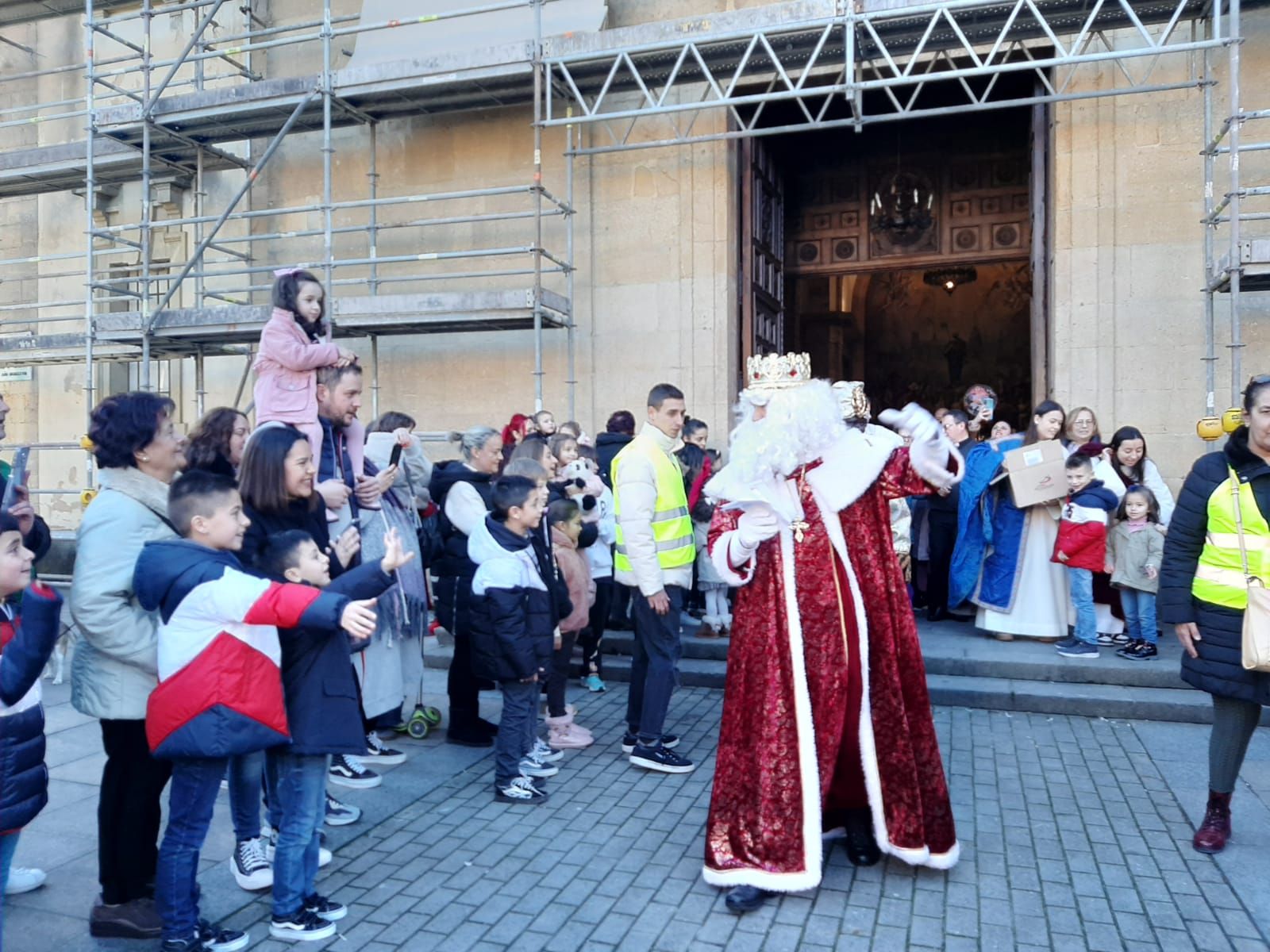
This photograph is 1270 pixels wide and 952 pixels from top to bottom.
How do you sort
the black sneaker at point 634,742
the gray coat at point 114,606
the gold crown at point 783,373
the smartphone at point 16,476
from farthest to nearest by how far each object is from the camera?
the black sneaker at point 634,742 < the gold crown at point 783,373 < the gray coat at point 114,606 < the smartphone at point 16,476

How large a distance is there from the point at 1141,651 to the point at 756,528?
4.08 m

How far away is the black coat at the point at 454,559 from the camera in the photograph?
530 cm

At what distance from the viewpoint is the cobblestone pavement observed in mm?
3309

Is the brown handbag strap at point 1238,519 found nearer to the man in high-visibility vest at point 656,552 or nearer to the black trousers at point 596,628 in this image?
the man in high-visibility vest at point 656,552

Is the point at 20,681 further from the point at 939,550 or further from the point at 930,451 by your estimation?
the point at 939,550

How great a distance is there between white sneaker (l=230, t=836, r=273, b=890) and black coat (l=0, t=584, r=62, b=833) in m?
0.91

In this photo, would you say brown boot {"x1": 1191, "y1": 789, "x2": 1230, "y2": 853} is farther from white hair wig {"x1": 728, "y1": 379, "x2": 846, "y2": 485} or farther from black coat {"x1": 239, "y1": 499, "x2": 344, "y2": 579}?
black coat {"x1": 239, "y1": 499, "x2": 344, "y2": 579}

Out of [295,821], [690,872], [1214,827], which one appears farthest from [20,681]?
[1214,827]

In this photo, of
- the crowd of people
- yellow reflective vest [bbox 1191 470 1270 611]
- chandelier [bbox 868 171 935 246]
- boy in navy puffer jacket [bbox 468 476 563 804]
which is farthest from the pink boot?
chandelier [bbox 868 171 935 246]

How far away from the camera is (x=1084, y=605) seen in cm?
656

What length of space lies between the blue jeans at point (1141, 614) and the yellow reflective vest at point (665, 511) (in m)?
3.40

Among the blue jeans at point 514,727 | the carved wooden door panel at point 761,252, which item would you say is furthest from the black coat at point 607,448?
the carved wooden door panel at point 761,252

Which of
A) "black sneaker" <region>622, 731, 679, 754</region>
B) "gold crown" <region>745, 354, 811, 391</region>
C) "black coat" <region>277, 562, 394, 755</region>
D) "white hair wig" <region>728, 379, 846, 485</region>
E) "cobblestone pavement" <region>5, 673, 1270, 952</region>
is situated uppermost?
"gold crown" <region>745, 354, 811, 391</region>

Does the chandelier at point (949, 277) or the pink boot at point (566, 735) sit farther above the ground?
the chandelier at point (949, 277)
